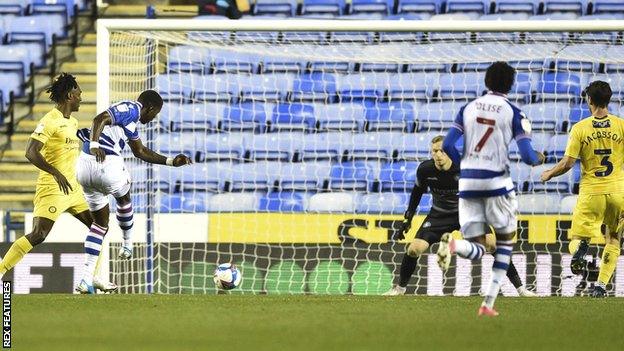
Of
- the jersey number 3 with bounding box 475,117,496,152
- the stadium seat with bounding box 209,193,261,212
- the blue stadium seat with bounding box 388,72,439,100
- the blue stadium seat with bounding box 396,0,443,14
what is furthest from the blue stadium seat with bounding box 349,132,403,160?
the jersey number 3 with bounding box 475,117,496,152

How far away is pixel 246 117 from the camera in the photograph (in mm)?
15969

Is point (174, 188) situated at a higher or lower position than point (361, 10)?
lower

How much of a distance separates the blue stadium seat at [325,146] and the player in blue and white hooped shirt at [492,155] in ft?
20.6

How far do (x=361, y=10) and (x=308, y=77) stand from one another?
2.28m

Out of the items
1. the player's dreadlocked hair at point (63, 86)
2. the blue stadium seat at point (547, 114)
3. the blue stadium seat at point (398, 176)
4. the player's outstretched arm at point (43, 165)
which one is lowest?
the blue stadium seat at point (398, 176)

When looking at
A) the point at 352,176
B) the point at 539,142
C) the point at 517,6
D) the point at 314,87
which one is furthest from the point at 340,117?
the point at 517,6

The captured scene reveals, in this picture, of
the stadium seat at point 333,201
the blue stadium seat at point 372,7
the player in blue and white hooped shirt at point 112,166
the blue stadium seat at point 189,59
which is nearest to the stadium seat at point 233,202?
the stadium seat at point 333,201

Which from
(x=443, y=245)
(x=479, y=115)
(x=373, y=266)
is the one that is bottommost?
(x=373, y=266)

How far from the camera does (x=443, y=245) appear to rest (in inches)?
346

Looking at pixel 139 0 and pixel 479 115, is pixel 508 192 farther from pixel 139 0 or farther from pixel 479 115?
pixel 139 0

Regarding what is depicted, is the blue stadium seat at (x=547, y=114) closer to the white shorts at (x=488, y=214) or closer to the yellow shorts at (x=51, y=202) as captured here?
the yellow shorts at (x=51, y=202)

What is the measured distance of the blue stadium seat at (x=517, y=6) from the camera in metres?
17.8

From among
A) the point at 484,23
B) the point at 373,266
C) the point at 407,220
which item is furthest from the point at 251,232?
the point at 484,23

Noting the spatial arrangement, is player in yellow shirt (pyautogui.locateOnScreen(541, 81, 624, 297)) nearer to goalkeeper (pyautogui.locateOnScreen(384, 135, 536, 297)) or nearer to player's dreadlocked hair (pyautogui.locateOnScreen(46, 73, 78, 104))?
goalkeeper (pyautogui.locateOnScreen(384, 135, 536, 297))
